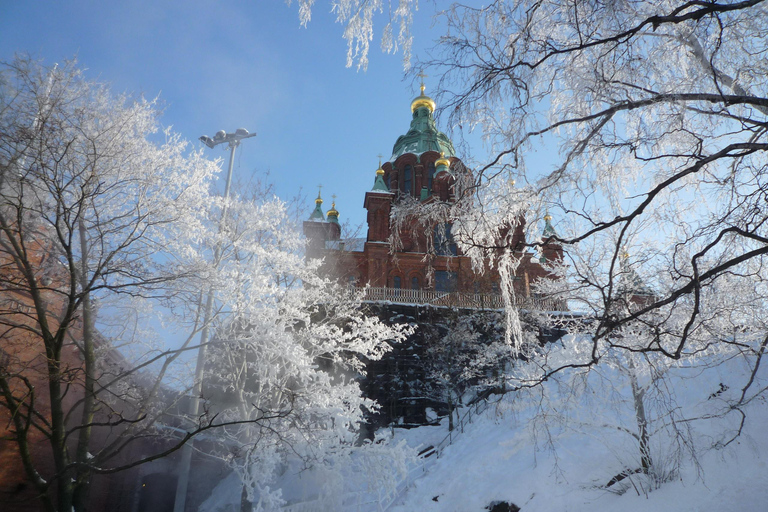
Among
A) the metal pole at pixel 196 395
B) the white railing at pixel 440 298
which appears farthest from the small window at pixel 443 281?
the metal pole at pixel 196 395

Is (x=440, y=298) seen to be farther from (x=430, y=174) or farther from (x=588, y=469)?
(x=430, y=174)

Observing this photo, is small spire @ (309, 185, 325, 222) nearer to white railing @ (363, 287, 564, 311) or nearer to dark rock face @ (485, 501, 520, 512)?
white railing @ (363, 287, 564, 311)

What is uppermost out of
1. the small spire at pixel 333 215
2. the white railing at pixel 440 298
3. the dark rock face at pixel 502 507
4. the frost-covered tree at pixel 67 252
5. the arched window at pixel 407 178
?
the arched window at pixel 407 178

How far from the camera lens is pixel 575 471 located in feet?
36.1

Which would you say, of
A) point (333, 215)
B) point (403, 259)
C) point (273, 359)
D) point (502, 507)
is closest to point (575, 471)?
point (502, 507)

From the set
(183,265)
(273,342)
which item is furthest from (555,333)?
(183,265)

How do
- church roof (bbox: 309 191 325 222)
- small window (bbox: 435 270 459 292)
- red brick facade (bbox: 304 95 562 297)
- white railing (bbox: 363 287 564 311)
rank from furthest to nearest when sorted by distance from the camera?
1. church roof (bbox: 309 191 325 222)
2. small window (bbox: 435 270 459 292)
3. red brick facade (bbox: 304 95 562 297)
4. white railing (bbox: 363 287 564 311)

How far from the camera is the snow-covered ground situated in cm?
827

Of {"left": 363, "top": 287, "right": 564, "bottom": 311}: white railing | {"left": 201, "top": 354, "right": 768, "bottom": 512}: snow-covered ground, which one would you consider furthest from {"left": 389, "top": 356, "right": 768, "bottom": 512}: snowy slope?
{"left": 363, "top": 287, "right": 564, "bottom": 311}: white railing

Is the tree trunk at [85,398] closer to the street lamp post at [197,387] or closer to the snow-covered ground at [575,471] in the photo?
the street lamp post at [197,387]

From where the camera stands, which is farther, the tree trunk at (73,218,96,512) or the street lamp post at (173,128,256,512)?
the street lamp post at (173,128,256,512)

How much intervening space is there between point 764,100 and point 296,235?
44.9 ft

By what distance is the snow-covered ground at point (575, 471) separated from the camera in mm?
8274

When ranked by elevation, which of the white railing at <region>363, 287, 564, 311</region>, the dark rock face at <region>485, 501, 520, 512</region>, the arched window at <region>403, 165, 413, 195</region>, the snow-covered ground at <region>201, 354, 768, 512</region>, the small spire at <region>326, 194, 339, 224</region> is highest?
the arched window at <region>403, 165, 413, 195</region>
